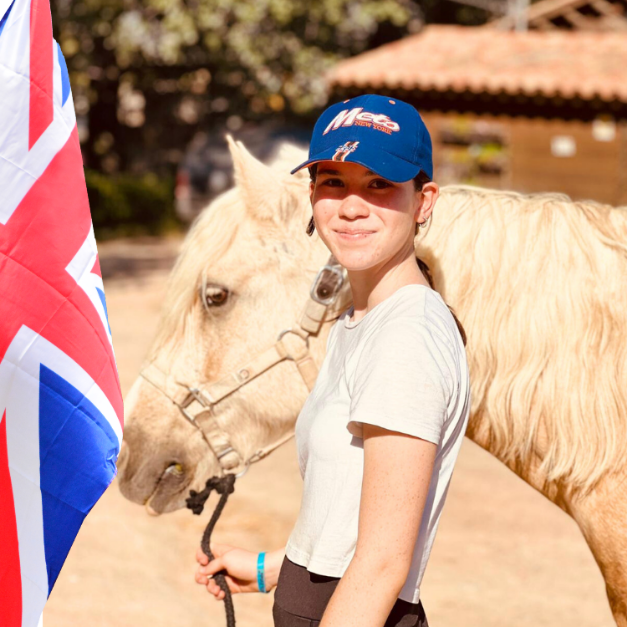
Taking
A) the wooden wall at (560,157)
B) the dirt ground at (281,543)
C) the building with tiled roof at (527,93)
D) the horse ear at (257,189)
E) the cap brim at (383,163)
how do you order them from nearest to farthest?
the cap brim at (383,163), the horse ear at (257,189), the dirt ground at (281,543), the building with tiled roof at (527,93), the wooden wall at (560,157)

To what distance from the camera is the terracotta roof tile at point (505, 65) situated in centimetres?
1132

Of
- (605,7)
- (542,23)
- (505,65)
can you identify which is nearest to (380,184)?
(505,65)

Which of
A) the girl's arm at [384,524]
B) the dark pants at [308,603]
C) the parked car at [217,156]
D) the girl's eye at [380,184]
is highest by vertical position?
the girl's eye at [380,184]

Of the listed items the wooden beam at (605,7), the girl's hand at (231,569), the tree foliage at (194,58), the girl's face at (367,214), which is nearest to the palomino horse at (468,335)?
the girl's hand at (231,569)

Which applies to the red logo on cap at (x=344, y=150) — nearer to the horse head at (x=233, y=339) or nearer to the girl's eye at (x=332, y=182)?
the girl's eye at (x=332, y=182)

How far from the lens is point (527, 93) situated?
11430 mm

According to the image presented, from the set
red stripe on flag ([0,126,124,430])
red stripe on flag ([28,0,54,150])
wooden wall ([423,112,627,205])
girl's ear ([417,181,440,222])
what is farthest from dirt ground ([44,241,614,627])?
wooden wall ([423,112,627,205])

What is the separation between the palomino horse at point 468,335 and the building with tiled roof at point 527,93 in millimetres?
9971

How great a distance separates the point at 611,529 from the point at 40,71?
67.2 inches

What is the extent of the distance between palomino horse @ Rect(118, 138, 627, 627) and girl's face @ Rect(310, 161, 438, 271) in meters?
0.66

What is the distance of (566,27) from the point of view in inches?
570

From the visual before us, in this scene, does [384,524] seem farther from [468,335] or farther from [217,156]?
[217,156]

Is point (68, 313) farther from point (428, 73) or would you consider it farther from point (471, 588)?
point (428, 73)

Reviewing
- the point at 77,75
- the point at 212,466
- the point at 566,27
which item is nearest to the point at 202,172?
the point at 77,75
